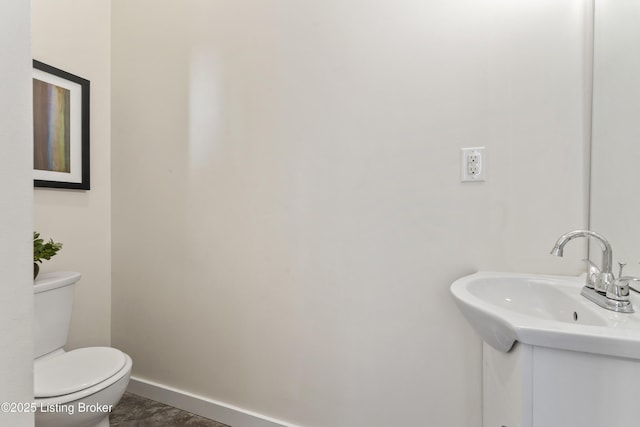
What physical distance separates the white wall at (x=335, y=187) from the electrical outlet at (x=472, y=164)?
30mm

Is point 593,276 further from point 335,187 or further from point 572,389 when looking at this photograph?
point 335,187

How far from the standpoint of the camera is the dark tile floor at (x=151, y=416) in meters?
1.50

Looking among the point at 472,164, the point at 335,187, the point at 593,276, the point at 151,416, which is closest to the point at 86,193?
the point at 151,416

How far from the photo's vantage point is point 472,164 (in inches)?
43.4

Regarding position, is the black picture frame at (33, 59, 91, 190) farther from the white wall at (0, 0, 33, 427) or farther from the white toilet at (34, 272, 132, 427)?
the white wall at (0, 0, 33, 427)

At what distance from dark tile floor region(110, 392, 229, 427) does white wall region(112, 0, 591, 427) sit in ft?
0.41

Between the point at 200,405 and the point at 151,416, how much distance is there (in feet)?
0.85

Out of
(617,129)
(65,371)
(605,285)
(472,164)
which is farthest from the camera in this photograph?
(65,371)

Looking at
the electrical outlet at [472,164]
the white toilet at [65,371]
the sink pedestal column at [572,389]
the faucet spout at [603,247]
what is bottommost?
the white toilet at [65,371]

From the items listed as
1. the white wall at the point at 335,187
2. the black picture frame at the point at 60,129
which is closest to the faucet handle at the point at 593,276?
the white wall at the point at 335,187

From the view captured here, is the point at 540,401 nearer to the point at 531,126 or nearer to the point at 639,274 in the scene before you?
the point at 639,274

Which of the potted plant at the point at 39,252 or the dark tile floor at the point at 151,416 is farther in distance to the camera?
the dark tile floor at the point at 151,416

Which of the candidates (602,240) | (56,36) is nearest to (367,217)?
(602,240)

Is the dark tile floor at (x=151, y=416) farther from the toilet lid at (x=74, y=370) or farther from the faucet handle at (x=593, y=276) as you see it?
the faucet handle at (x=593, y=276)
